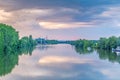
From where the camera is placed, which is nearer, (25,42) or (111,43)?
(111,43)

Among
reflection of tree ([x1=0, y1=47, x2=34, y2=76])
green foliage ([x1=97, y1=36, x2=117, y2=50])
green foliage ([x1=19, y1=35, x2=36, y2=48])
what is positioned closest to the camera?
reflection of tree ([x1=0, y1=47, x2=34, y2=76])

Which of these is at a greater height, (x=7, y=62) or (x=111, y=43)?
(x=111, y=43)

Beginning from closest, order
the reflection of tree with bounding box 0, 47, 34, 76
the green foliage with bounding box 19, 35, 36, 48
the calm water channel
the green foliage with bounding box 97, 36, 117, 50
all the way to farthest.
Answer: the calm water channel < the reflection of tree with bounding box 0, 47, 34, 76 < the green foliage with bounding box 97, 36, 117, 50 < the green foliage with bounding box 19, 35, 36, 48

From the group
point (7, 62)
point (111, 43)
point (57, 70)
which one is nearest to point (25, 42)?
point (111, 43)

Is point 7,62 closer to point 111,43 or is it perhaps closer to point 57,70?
point 57,70

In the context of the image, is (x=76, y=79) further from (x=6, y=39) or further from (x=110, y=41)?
(x=110, y=41)

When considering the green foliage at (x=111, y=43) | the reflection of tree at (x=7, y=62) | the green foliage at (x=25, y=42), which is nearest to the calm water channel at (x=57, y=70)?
the reflection of tree at (x=7, y=62)

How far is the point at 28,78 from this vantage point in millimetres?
18422

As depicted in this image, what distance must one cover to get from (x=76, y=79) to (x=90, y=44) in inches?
2822

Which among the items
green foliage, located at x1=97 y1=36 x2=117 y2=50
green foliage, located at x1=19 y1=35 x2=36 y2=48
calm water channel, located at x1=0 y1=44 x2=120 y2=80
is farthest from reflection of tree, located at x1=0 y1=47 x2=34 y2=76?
green foliage, located at x1=97 y1=36 x2=117 y2=50

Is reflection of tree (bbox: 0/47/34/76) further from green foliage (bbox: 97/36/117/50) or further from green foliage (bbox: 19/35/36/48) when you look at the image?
green foliage (bbox: 97/36/117/50)

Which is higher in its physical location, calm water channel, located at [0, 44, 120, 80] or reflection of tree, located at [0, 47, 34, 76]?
reflection of tree, located at [0, 47, 34, 76]

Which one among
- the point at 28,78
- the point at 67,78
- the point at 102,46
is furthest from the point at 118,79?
the point at 102,46

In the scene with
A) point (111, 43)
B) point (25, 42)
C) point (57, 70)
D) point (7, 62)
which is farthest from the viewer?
point (25, 42)
